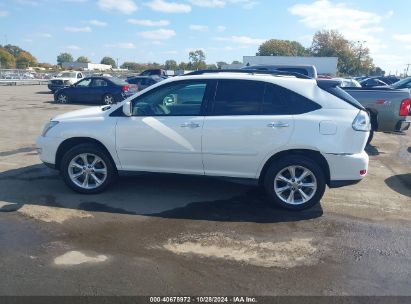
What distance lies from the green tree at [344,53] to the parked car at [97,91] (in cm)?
7822

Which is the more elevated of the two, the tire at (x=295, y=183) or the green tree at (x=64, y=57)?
the green tree at (x=64, y=57)

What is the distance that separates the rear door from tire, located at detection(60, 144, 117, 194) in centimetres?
146

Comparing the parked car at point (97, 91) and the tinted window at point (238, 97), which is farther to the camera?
the parked car at point (97, 91)

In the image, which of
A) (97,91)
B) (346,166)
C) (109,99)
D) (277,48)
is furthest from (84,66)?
(346,166)

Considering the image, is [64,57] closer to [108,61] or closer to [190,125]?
[108,61]

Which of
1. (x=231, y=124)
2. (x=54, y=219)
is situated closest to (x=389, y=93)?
(x=231, y=124)

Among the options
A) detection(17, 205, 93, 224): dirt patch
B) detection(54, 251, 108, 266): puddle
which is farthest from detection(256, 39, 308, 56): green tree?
detection(54, 251, 108, 266): puddle

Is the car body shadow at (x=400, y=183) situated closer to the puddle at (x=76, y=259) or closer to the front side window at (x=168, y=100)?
the front side window at (x=168, y=100)

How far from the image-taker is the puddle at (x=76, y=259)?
3581 mm

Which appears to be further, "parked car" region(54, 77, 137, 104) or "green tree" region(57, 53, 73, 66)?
"green tree" region(57, 53, 73, 66)

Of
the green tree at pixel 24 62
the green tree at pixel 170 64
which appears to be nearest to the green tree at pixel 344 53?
the green tree at pixel 170 64

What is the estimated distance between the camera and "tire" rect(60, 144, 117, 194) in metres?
5.24

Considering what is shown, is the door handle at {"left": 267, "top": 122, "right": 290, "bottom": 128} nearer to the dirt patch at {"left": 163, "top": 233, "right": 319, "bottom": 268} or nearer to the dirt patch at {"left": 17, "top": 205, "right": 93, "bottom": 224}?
the dirt patch at {"left": 163, "top": 233, "right": 319, "bottom": 268}

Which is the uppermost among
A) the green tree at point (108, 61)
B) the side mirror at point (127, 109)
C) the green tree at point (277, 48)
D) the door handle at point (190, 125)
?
the green tree at point (277, 48)
